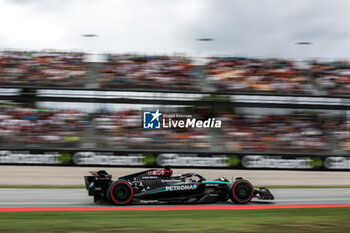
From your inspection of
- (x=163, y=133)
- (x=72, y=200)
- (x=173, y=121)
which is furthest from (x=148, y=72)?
(x=72, y=200)

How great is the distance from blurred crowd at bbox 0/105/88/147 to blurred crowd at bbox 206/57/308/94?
23.6ft

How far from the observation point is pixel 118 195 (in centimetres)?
853

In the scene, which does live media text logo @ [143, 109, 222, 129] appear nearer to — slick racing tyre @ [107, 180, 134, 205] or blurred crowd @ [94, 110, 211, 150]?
blurred crowd @ [94, 110, 211, 150]

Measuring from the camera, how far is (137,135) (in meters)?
16.7

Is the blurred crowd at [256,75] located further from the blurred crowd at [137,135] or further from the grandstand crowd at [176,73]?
the blurred crowd at [137,135]

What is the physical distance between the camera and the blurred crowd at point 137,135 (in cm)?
1625

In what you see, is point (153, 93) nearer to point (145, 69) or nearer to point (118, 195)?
point (145, 69)

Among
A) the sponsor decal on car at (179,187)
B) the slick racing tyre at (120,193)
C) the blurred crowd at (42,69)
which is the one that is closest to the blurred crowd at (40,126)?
the blurred crowd at (42,69)

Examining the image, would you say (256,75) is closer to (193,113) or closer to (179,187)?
(193,113)

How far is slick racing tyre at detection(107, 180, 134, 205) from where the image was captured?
8.48m

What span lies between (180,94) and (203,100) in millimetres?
1103

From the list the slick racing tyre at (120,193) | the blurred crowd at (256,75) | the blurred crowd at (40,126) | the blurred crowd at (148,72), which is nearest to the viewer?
the slick racing tyre at (120,193)

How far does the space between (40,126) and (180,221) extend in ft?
37.5

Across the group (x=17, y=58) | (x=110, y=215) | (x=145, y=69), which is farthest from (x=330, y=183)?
(x=17, y=58)
